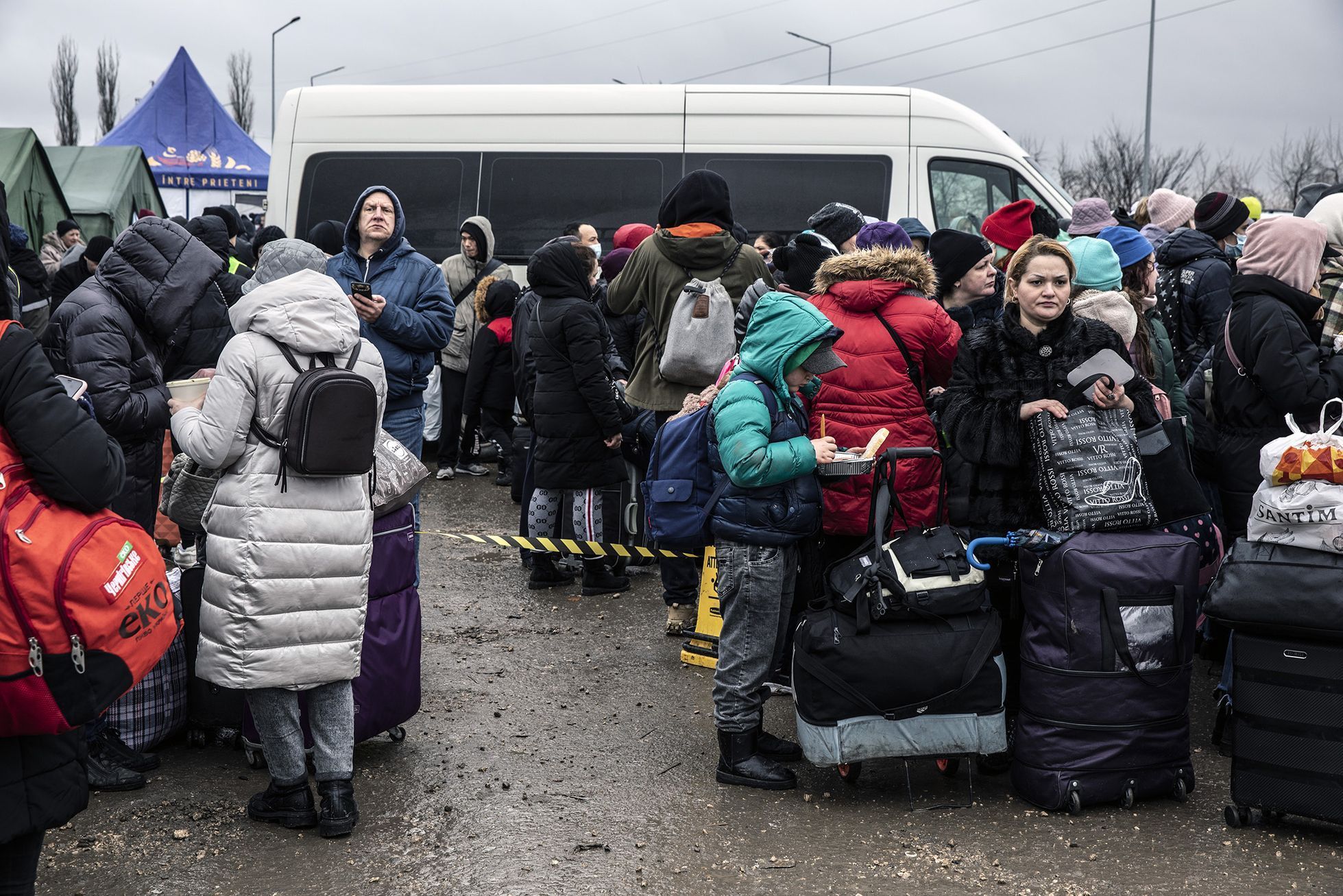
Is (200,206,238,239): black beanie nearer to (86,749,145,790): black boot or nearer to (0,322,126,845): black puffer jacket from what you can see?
(86,749,145,790): black boot

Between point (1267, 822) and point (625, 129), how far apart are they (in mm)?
9613

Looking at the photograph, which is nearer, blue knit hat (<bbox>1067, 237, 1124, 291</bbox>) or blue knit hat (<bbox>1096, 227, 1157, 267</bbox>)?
blue knit hat (<bbox>1067, 237, 1124, 291</bbox>)

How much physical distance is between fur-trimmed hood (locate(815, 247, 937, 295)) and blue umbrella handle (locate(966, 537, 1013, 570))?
1197 mm

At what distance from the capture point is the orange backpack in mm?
2619

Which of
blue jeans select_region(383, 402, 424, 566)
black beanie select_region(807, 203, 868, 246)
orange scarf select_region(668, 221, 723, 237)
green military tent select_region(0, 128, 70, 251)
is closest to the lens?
blue jeans select_region(383, 402, 424, 566)

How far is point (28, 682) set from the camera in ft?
8.66

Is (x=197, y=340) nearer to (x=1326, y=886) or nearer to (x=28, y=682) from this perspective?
(x=28, y=682)

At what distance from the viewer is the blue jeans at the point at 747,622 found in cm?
454

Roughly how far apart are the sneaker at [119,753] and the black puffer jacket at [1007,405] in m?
3.11

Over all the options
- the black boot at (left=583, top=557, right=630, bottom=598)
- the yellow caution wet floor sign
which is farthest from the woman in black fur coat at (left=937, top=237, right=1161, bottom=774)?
the black boot at (left=583, top=557, right=630, bottom=598)

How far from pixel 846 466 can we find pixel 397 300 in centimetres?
265

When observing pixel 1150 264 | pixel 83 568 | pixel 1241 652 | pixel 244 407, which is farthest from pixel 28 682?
pixel 1150 264

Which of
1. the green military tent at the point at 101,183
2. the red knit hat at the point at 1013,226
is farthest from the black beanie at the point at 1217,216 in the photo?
the green military tent at the point at 101,183

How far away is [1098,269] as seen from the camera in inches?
205
